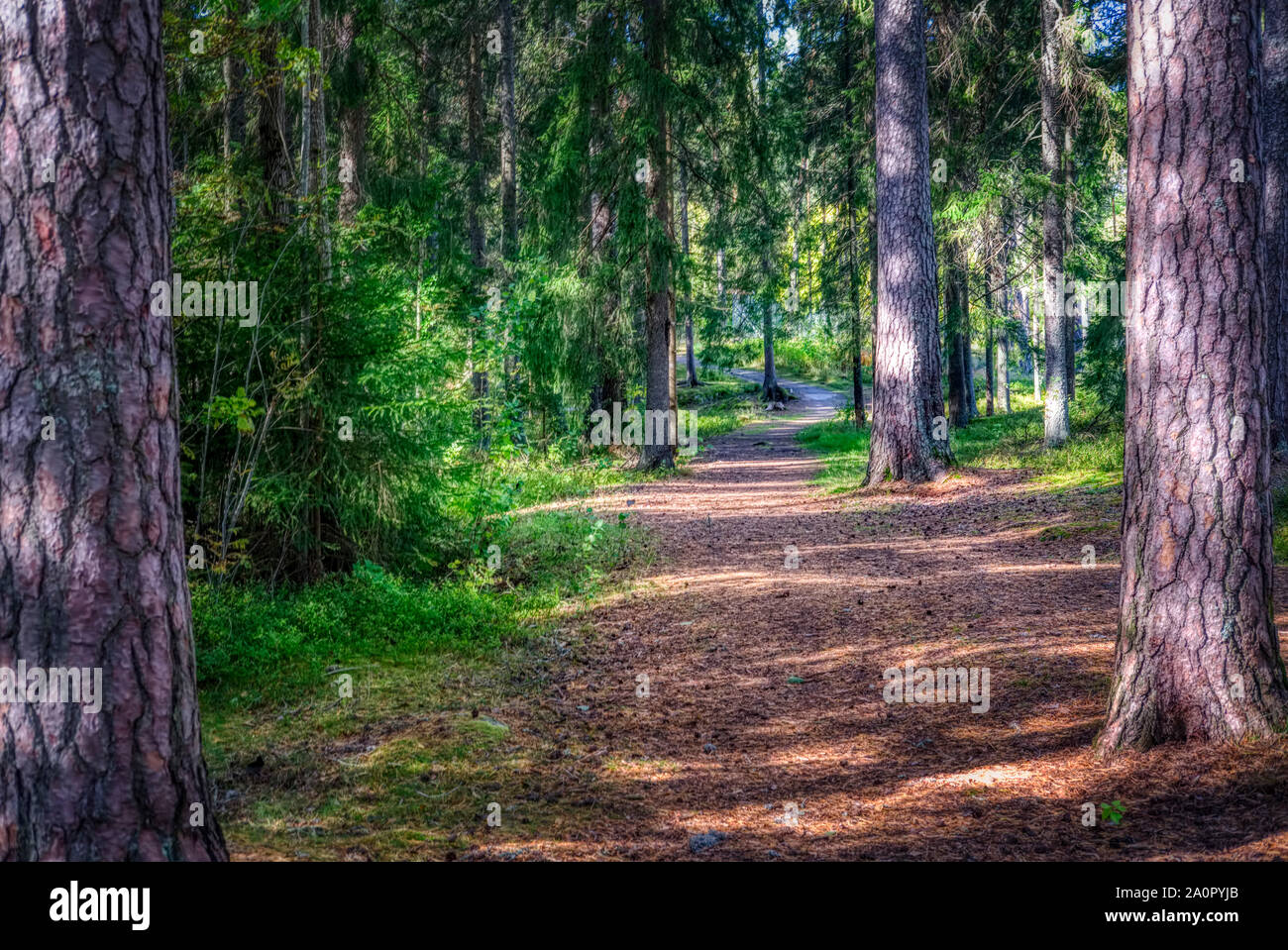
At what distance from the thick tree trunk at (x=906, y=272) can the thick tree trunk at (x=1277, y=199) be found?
3.90 meters

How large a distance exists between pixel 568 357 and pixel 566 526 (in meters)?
6.56

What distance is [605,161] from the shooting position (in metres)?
16.0

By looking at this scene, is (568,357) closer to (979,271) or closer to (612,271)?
(612,271)

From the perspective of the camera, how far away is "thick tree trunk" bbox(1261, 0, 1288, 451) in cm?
977

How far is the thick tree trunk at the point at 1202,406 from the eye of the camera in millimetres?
4410

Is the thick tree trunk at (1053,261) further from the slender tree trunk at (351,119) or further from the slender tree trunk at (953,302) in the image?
the slender tree trunk at (351,119)

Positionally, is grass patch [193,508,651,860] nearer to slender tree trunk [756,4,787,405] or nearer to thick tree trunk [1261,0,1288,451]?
thick tree trunk [1261,0,1288,451]

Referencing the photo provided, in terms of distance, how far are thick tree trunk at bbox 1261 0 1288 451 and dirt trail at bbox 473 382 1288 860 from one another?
200 centimetres

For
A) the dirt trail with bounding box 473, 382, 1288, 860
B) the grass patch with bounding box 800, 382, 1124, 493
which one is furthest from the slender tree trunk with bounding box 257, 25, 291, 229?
the grass patch with bounding box 800, 382, 1124, 493

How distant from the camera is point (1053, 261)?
16.8 m

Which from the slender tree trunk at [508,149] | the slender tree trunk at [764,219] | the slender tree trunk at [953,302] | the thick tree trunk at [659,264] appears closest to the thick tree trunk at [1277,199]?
the slender tree trunk at [953,302]

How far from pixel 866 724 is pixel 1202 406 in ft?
8.00

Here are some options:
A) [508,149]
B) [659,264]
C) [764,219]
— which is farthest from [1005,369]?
[508,149]

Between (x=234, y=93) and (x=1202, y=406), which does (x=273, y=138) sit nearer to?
(x=234, y=93)
